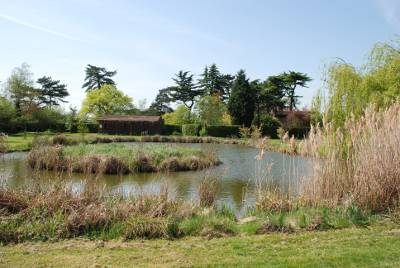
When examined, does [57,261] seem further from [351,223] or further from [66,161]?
[66,161]

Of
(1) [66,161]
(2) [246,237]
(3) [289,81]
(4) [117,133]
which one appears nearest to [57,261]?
(2) [246,237]

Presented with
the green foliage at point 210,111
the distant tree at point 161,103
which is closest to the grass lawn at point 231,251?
the green foliage at point 210,111

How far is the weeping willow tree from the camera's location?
10289 mm

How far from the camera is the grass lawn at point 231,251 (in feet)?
13.6

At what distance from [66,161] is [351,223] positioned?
12.6 metres

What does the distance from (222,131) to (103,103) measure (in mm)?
19529

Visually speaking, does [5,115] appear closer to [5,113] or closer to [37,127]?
[5,113]

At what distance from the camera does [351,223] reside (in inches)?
Answer: 232

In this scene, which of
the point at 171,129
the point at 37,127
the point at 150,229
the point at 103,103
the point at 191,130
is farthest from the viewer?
the point at 103,103

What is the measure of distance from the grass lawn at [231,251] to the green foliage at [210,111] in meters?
39.1

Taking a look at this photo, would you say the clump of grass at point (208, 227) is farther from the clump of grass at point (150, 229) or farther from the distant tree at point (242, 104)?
the distant tree at point (242, 104)

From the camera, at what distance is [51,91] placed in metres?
57.5

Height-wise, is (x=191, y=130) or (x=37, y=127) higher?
(x=37, y=127)

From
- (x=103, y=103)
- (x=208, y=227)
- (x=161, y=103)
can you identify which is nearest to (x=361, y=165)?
(x=208, y=227)
